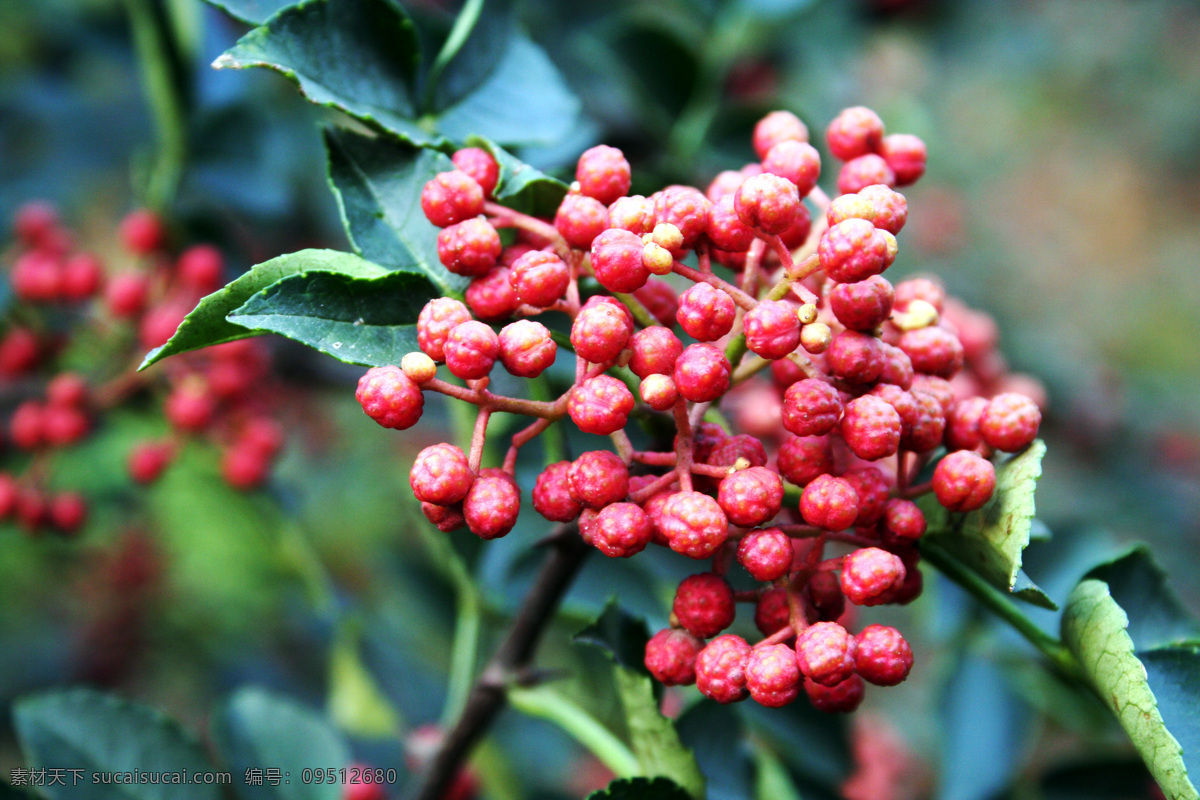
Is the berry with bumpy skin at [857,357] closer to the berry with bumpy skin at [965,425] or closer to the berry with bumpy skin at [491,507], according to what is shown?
the berry with bumpy skin at [965,425]

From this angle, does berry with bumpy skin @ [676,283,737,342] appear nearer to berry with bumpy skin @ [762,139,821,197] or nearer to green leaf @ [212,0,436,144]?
berry with bumpy skin @ [762,139,821,197]

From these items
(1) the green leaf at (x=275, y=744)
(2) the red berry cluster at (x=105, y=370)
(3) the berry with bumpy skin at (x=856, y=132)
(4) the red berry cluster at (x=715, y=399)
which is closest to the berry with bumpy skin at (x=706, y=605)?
(4) the red berry cluster at (x=715, y=399)

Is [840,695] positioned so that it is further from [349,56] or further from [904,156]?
[349,56]

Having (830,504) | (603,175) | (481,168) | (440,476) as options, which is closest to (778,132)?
(603,175)

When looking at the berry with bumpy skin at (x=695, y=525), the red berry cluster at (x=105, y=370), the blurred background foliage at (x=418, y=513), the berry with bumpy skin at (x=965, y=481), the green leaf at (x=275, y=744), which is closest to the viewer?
the berry with bumpy skin at (x=695, y=525)

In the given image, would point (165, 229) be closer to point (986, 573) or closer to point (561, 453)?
point (561, 453)

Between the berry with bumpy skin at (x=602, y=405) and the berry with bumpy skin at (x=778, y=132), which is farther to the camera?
the berry with bumpy skin at (x=778, y=132)

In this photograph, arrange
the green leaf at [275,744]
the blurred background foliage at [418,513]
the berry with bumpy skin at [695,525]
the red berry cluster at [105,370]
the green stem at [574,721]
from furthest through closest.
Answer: the red berry cluster at [105,370] < the blurred background foliage at [418,513] < the green leaf at [275,744] < the green stem at [574,721] < the berry with bumpy skin at [695,525]
